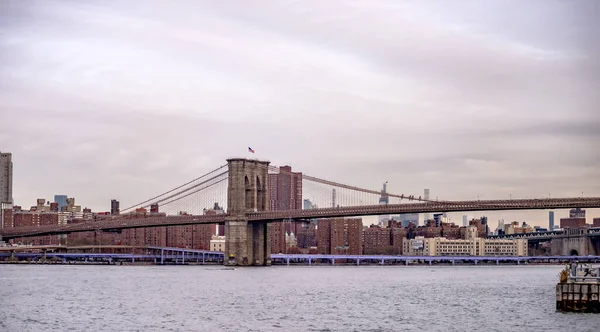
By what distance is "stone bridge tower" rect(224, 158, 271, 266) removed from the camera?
12344cm

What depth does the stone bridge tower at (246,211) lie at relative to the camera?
12344cm

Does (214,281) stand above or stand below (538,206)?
below

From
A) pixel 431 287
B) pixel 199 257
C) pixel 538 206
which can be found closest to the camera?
pixel 431 287

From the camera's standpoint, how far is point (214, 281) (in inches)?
3447

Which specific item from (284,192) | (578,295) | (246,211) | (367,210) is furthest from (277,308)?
(284,192)

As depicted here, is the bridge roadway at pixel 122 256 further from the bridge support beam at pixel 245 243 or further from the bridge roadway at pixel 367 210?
the bridge support beam at pixel 245 243

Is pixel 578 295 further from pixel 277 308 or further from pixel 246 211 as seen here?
pixel 246 211

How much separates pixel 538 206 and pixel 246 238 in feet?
119

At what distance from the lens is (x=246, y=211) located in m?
125

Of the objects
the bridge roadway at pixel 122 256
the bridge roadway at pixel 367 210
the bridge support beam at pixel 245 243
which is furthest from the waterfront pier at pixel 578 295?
the bridge roadway at pixel 122 256

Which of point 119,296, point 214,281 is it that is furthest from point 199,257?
point 119,296

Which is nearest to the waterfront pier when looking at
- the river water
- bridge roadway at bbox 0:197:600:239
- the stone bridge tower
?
the river water

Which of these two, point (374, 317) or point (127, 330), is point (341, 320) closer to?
point (374, 317)

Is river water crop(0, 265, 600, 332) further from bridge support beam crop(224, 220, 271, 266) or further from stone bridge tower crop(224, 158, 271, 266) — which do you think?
stone bridge tower crop(224, 158, 271, 266)
